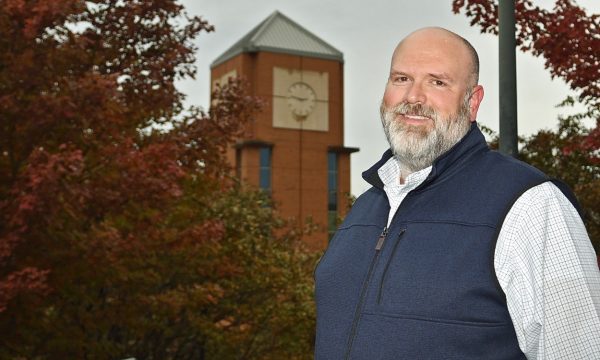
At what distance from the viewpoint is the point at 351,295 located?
265cm

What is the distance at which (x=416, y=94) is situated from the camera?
270 cm

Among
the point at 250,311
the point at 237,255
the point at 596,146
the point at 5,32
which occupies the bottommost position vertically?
the point at 250,311

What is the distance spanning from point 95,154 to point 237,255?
20.6 feet

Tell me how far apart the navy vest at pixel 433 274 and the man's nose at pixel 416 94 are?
17cm

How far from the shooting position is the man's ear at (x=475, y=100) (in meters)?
2.77

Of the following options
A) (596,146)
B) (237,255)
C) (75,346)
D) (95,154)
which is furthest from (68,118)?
(237,255)

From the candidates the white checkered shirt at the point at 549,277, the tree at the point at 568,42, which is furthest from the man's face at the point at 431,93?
the tree at the point at 568,42

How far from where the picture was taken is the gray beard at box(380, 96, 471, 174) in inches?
106

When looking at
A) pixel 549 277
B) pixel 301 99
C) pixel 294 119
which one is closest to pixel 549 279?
pixel 549 277

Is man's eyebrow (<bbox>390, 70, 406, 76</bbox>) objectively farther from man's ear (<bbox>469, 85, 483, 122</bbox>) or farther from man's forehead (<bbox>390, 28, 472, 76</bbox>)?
man's ear (<bbox>469, 85, 483, 122</bbox>)

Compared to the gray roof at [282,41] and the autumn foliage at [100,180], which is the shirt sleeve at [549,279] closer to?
the autumn foliage at [100,180]

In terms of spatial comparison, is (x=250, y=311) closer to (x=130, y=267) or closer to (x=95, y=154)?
(x=130, y=267)

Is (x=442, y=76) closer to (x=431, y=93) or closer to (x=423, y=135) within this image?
(x=431, y=93)

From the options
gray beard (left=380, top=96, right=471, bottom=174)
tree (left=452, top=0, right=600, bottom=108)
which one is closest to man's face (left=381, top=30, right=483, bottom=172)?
gray beard (left=380, top=96, right=471, bottom=174)
